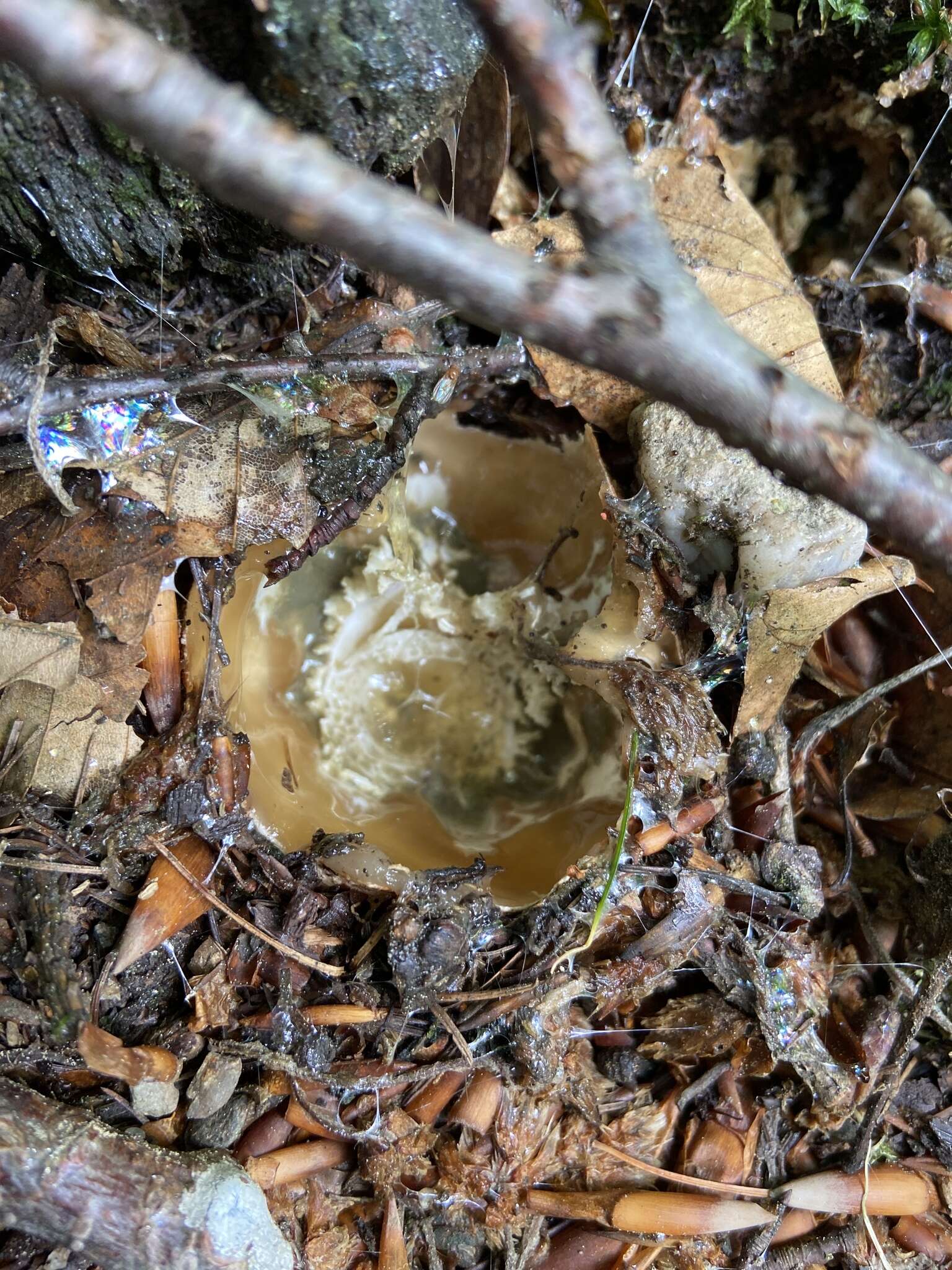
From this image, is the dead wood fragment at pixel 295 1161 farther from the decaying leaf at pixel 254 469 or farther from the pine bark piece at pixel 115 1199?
the decaying leaf at pixel 254 469

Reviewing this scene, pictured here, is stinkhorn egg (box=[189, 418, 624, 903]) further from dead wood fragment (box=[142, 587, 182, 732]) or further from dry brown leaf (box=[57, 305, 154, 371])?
dry brown leaf (box=[57, 305, 154, 371])

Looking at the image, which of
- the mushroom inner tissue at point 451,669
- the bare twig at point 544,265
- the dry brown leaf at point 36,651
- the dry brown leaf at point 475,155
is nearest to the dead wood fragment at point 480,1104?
the mushroom inner tissue at point 451,669

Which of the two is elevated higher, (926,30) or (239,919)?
(926,30)

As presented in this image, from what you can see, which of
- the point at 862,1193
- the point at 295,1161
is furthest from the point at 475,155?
the point at 862,1193

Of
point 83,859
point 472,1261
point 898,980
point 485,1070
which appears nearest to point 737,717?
point 898,980

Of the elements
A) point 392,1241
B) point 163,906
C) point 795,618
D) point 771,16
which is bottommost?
point 392,1241

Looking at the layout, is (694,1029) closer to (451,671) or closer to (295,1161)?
(295,1161)
